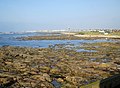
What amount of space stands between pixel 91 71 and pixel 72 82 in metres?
4.34

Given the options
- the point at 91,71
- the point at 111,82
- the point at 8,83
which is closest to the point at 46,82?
the point at 8,83

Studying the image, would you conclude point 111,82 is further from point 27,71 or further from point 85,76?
point 27,71

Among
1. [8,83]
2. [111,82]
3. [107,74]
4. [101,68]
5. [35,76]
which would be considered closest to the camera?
[111,82]

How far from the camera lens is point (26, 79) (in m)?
15.5

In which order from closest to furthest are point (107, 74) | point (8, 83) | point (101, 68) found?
point (8, 83), point (107, 74), point (101, 68)

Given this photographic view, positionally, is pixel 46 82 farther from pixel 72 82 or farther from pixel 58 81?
pixel 72 82

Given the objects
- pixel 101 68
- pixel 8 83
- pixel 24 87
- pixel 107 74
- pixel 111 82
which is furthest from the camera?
pixel 101 68

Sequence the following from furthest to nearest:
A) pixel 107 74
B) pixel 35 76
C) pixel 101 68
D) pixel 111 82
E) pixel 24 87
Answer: pixel 101 68 → pixel 107 74 → pixel 35 76 → pixel 24 87 → pixel 111 82

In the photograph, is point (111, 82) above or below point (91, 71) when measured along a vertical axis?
above

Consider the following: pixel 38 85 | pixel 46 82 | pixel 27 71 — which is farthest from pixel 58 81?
pixel 27 71

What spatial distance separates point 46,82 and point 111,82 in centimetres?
741

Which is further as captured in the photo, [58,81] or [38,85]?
[58,81]

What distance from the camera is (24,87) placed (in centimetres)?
1383

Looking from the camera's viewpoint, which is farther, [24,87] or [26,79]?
[26,79]
